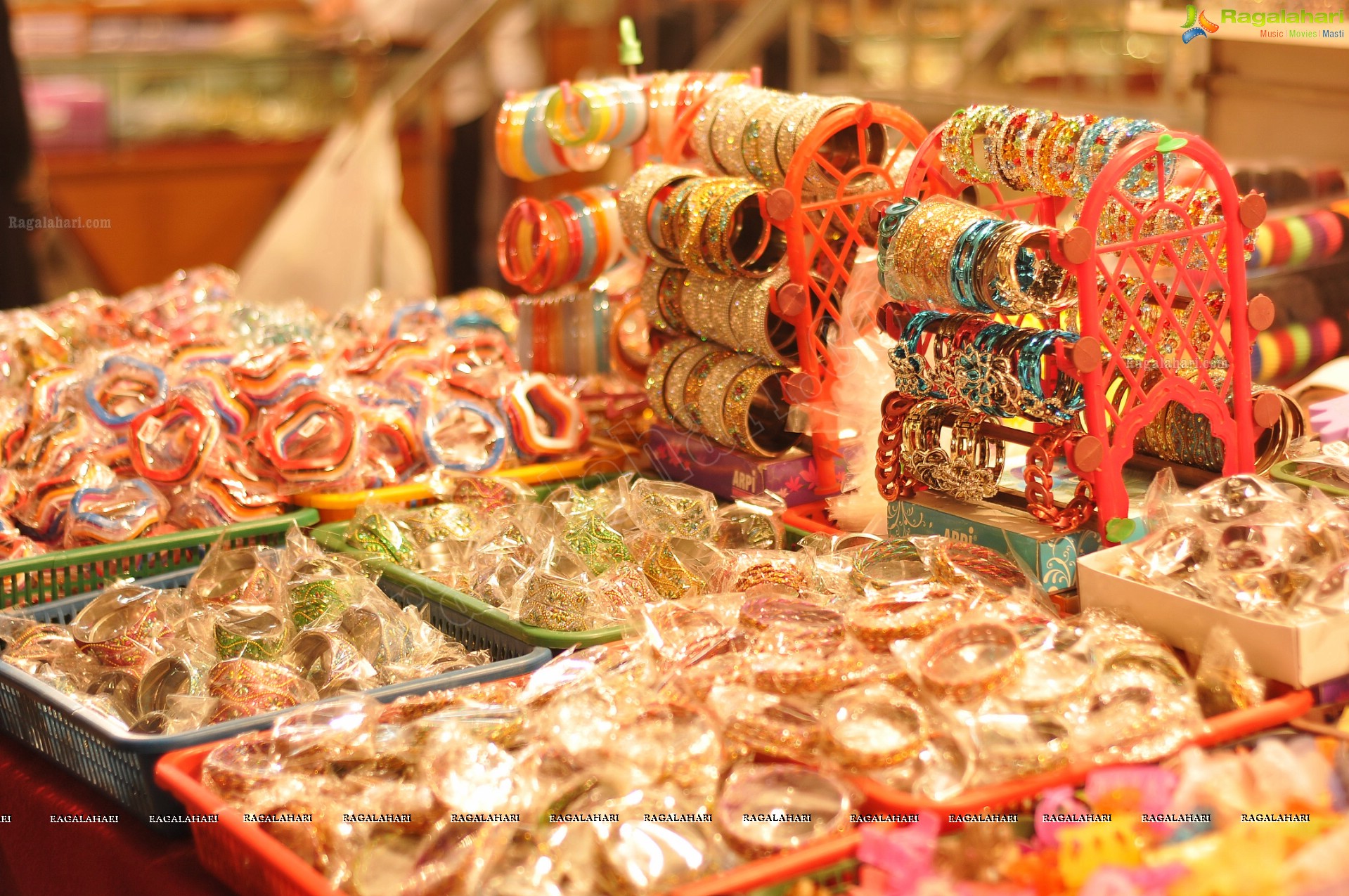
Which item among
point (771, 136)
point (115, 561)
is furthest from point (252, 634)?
point (771, 136)

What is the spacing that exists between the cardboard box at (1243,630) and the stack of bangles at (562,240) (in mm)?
1103

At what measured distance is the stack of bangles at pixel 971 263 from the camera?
142 centimetres

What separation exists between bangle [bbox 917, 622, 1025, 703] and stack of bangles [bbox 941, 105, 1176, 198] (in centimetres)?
54

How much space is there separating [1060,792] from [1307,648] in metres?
0.31

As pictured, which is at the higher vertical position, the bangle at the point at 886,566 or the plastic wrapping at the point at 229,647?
the bangle at the point at 886,566

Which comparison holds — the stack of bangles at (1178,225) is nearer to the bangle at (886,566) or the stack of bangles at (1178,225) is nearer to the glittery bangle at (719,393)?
the bangle at (886,566)

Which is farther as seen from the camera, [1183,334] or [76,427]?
[76,427]

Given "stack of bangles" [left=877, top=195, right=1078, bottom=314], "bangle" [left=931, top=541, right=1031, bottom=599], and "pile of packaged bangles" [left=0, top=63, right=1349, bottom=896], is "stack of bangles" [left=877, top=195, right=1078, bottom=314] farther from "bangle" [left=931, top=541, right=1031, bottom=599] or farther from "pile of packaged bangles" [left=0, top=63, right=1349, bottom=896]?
"bangle" [left=931, top=541, right=1031, bottom=599]

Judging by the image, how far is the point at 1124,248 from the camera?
1448 mm

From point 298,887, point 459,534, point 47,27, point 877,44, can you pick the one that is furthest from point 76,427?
point 877,44

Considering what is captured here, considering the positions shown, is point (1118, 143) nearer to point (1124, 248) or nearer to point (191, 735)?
point (1124, 248)

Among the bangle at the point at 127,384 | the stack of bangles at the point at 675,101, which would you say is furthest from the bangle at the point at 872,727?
the bangle at the point at 127,384

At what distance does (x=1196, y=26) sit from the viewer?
2.29 metres

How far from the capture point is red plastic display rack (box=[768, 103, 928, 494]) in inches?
69.9
